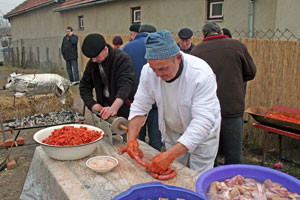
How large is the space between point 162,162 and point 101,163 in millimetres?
529

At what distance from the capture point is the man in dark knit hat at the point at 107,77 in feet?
9.09

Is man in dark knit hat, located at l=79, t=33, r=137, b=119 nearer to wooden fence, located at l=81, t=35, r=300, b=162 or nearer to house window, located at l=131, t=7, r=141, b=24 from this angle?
wooden fence, located at l=81, t=35, r=300, b=162

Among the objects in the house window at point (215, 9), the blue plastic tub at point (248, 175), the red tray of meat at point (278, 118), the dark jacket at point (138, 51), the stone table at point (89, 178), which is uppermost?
the house window at point (215, 9)

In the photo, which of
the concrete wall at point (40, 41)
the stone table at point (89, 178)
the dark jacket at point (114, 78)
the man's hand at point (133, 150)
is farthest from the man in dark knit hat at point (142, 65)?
the concrete wall at point (40, 41)

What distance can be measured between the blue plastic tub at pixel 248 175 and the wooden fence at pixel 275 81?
3215 mm

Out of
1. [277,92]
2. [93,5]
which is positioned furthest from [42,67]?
[277,92]

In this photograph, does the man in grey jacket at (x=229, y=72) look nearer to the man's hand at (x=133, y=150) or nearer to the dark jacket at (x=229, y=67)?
the dark jacket at (x=229, y=67)

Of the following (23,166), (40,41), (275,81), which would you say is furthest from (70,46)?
(275,81)

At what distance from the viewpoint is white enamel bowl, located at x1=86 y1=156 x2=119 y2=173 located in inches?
79.3

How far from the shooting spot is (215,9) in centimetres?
723

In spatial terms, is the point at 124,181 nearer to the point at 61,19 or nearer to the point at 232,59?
the point at 232,59

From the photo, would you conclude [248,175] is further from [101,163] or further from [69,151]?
[69,151]

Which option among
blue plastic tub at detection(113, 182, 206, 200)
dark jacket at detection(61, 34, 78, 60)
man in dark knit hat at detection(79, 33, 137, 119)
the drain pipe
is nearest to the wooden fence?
the drain pipe

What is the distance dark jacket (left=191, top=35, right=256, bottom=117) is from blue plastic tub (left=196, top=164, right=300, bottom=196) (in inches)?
62.4
